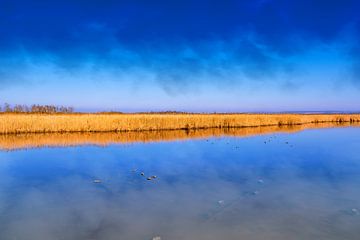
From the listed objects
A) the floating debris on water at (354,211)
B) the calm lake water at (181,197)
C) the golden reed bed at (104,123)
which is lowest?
the calm lake water at (181,197)

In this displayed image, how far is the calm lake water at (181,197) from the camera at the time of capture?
16.8 feet

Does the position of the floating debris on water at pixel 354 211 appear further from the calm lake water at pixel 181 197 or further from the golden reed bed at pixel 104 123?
the golden reed bed at pixel 104 123

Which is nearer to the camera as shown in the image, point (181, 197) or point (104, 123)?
point (181, 197)

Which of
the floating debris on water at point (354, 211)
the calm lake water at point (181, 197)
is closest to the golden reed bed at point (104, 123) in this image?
the calm lake water at point (181, 197)

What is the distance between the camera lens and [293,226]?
5242 mm

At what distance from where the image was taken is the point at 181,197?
7039 millimetres

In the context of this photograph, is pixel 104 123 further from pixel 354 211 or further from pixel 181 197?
pixel 354 211

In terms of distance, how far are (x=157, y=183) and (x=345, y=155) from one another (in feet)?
28.5

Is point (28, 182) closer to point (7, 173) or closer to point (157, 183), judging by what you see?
point (7, 173)

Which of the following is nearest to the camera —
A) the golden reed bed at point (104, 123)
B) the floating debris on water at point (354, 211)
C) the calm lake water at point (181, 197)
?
the calm lake water at point (181, 197)

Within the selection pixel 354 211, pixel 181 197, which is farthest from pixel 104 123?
pixel 354 211

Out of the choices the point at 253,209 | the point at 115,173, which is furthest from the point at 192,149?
the point at 253,209

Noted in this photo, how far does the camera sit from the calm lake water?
16.8 feet

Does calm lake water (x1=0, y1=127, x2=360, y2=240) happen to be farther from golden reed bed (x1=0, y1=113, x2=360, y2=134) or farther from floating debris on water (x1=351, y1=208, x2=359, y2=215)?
golden reed bed (x1=0, y1=113, x2=360, y2=134)
